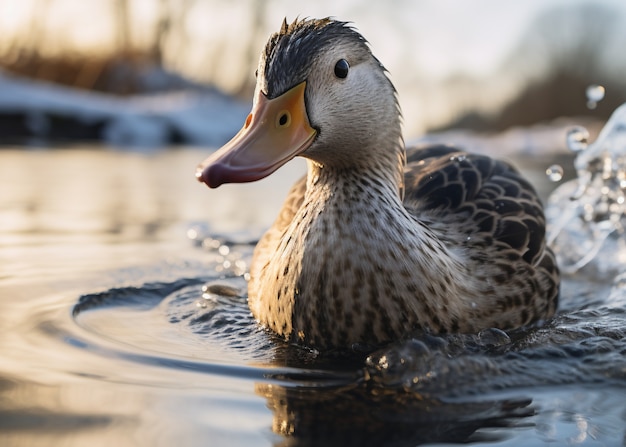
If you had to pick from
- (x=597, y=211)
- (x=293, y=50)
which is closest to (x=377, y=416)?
(x=293, y=50)

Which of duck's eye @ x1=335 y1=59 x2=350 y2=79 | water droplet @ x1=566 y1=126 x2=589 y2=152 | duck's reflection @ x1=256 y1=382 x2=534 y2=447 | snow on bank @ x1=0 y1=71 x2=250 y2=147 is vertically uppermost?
snow on bank @ x1=0 y1=71 x2=250 y2=147

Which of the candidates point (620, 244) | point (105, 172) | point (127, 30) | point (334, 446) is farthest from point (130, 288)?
point (127, 30)

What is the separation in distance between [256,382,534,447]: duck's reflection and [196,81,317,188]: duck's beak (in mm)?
701

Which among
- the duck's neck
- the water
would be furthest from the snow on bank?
the duck's neck

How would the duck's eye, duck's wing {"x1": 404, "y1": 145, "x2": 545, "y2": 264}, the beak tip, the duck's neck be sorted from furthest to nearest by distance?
1. duck's wing {"x1": 404, "y1": 145, "x2": 545, "y2": 264}
2. the duck's neck
3. the duck's eye
4. the beak tip

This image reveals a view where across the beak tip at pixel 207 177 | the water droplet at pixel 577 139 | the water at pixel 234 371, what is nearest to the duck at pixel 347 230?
the beak tip at pixel 207 177

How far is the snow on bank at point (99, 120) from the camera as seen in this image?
14.9m

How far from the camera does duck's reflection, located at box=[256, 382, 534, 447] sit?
7.13 ft

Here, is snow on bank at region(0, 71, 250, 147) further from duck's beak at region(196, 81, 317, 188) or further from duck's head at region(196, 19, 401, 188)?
duck's beak at region(196, 81, 317, 188)

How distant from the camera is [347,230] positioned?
10.1ft

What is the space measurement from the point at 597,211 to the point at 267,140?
3056 mm

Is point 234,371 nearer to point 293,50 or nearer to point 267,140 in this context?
point 267,140

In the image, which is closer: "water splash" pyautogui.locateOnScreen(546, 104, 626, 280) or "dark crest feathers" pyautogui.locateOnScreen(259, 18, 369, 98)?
"dark crest feathers" pyautogui.locateOnScreen(259, 18, 369, 98)

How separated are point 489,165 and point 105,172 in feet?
19.4
